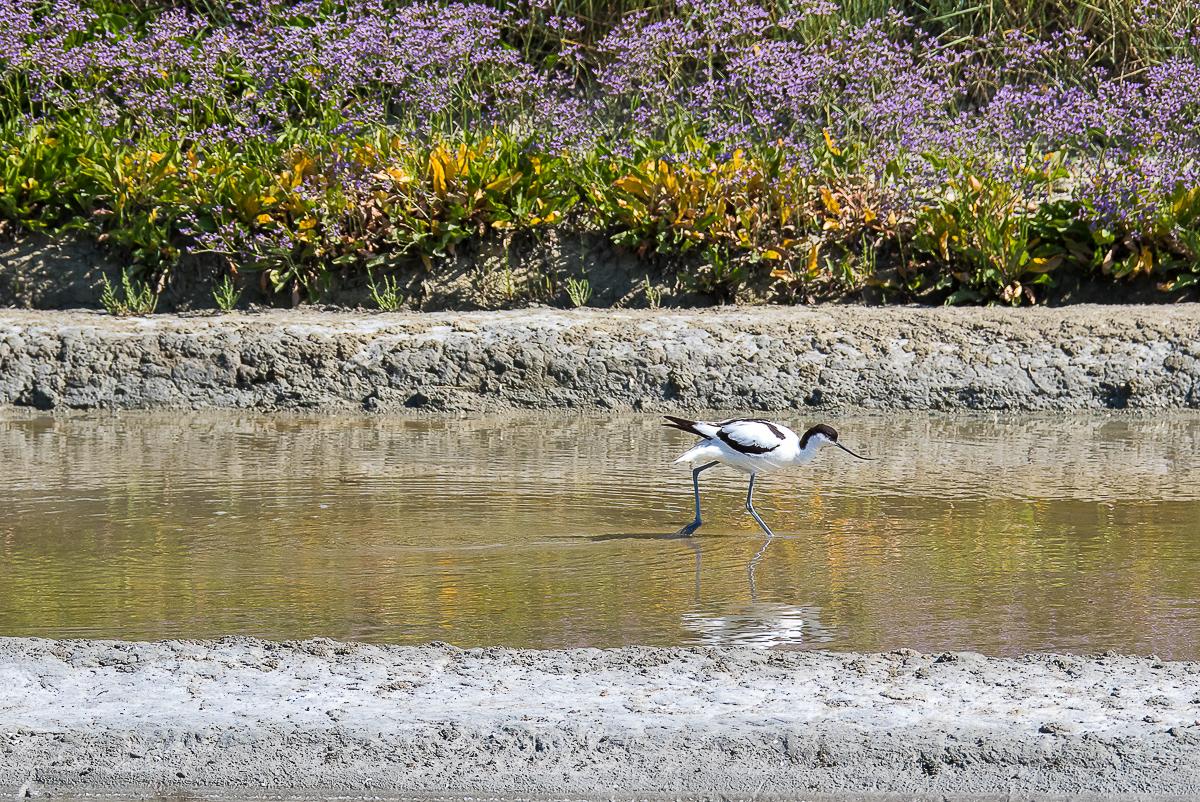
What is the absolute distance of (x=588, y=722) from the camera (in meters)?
4.32

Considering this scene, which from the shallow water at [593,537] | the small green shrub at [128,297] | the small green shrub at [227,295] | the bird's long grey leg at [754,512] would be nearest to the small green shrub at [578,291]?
the shallow water at [593,537]

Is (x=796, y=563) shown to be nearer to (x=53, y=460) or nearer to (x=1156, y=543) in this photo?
(x=1156, y=543)

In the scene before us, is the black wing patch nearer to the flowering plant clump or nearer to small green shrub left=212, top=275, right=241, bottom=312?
the flowering plant clump

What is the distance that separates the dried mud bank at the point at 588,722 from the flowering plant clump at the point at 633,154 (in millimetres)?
A: 7041

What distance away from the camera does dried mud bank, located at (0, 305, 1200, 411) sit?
407 inches

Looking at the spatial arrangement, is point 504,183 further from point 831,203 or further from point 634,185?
point 831,203

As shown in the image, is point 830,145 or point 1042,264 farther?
point 830,145

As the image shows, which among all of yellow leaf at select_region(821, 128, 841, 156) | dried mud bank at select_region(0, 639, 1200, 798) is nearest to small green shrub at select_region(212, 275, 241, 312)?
yellow leaf at select_region(821, 128, 841, 156)

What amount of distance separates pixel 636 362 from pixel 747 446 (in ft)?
11.4

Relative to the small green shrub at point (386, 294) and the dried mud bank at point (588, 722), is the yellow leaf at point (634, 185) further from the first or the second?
the dried mud bank at point (588, 722)

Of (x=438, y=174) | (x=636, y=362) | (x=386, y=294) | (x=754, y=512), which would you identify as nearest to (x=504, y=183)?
(x=438, y=174)

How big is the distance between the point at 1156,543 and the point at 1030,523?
61cm

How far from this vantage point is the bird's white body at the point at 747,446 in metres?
7.10

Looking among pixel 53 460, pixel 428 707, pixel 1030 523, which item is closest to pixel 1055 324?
pixel 1030 523
